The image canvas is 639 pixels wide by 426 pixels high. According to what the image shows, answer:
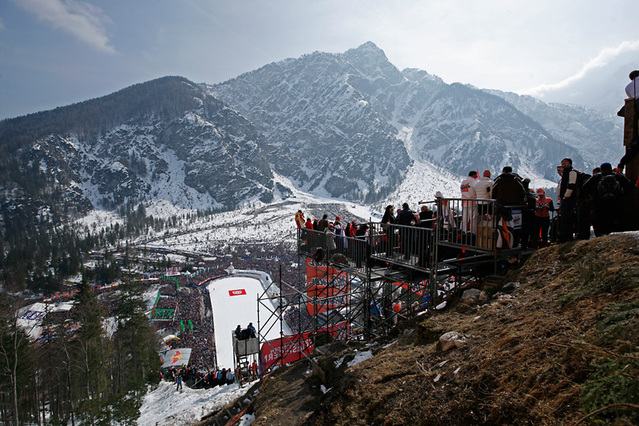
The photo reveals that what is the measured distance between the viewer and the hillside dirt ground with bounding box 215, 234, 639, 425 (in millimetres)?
2346

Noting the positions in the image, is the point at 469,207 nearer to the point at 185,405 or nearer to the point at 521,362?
the point at 521,362

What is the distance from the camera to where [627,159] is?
6.21m

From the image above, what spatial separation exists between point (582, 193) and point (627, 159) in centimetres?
113

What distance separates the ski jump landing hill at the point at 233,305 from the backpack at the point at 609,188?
26137 mm

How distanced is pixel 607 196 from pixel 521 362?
4.28m

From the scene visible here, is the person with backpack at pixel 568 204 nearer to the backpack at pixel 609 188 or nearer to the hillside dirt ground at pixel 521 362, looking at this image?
the backpack at pixel 609 188

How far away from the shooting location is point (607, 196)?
552cm

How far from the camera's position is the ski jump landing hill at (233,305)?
37.1 meters

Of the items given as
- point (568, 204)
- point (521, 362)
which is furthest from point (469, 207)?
point (521, 362)

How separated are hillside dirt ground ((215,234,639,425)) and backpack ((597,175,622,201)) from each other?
3.21 ft

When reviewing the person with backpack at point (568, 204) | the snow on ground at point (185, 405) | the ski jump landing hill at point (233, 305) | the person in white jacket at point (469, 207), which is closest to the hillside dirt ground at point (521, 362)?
the person with backpack at point (568, 204)

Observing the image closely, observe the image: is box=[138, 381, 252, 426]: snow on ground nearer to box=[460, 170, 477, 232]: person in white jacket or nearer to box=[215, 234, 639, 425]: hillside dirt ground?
box=[215, 234, 639, 425]: hillside dirt ground

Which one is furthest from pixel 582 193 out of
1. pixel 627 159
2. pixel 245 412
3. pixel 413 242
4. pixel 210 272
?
pixel 210 272

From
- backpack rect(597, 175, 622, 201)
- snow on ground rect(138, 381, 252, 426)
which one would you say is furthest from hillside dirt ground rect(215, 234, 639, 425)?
snow on ground rect(138, 381, 252, 426)
